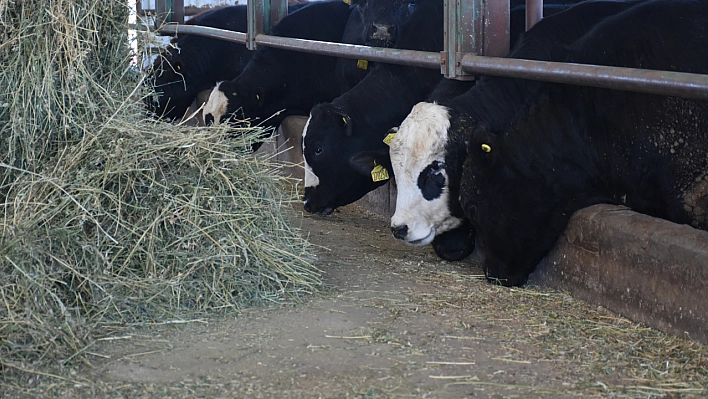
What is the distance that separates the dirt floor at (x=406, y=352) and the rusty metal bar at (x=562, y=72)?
1027mm

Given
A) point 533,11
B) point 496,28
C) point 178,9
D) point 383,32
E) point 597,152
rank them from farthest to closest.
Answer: point 178,9, point 383,32, point 533,11, point 496,28, point 597,152

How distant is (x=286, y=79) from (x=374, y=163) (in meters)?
2.74

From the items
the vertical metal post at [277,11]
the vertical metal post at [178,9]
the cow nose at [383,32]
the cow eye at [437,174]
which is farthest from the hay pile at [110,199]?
the vertical metal post at [178,9]

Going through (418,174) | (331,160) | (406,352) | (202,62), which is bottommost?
(406,352)

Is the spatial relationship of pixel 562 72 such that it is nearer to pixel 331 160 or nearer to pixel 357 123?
pixel 357 123

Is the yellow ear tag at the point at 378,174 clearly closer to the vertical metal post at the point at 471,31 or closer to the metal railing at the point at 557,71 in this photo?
the metal railing at the point at 557,71

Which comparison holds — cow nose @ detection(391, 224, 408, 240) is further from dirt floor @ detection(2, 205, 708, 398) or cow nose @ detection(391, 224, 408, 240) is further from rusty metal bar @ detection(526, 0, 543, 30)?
rusty metal bar @ detection(526, 0, 543, 30)

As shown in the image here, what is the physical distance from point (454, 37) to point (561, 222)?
1.28 meters

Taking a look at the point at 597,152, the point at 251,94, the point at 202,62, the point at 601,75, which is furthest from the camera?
the point at 202,62

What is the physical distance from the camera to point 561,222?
4.49 metres

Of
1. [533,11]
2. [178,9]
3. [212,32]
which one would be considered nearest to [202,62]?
[178,9]

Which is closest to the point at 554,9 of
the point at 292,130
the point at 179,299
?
the point at 292,130

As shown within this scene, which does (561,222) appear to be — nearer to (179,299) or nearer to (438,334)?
(438,334)

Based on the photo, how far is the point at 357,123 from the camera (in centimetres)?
644
